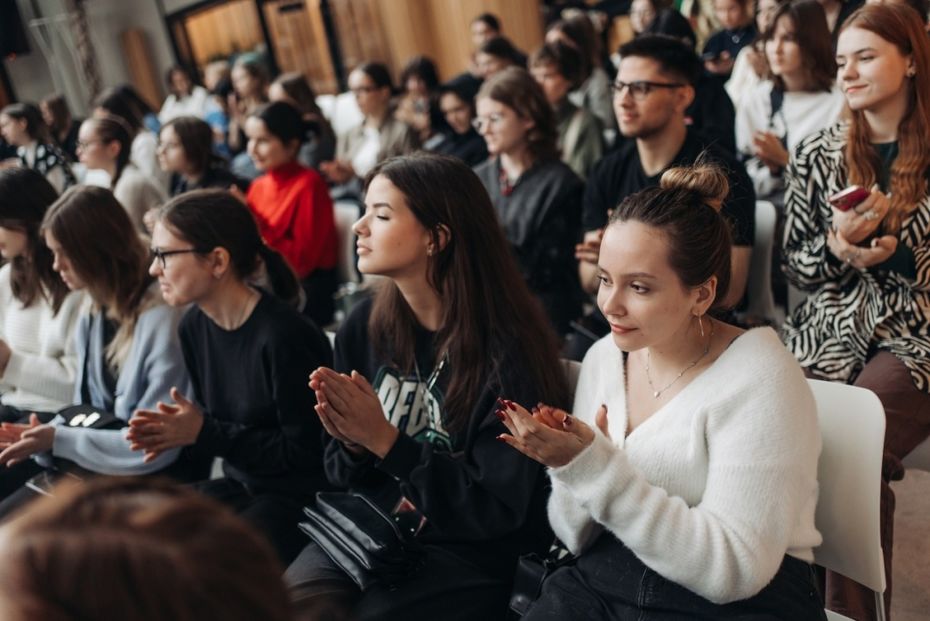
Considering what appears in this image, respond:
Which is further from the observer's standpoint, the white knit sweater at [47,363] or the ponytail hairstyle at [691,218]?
the white knit sweater at [47,363]

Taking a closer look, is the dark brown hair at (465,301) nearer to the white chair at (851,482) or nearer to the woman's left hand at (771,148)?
the white chair at (851,482)

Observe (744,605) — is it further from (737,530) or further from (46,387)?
(46,387)

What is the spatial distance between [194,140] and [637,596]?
330 cm

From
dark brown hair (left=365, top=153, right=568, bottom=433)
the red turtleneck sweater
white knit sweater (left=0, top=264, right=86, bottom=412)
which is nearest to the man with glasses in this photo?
dark brown hair (left=365, top=153, right=568, bottom=433)

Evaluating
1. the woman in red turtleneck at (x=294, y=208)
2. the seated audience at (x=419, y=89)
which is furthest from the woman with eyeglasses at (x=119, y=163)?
the seated audience at (x=419, y=89)

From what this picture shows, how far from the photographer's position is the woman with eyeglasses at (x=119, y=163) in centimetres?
402

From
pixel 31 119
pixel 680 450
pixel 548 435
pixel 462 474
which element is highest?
pixel 31 119

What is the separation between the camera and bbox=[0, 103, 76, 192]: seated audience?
5.00 metres

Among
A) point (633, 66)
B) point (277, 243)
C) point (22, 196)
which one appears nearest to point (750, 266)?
point (633, 66)

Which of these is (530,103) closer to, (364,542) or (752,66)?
(752,66)

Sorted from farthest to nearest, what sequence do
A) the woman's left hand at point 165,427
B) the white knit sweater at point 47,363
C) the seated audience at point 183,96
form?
the seated audience at point 183,96 → the white knit sweater at point 47,363 → the woman's left hand at point 165,427

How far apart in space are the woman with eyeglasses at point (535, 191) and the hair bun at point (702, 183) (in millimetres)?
1519

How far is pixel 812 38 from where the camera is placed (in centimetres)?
328

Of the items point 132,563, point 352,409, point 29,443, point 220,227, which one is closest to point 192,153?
point 220,227
